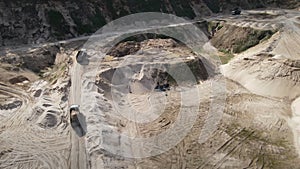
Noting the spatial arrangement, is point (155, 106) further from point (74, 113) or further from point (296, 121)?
point (296, 121)

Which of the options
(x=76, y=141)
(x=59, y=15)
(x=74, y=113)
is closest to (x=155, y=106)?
(x=74, y=113)

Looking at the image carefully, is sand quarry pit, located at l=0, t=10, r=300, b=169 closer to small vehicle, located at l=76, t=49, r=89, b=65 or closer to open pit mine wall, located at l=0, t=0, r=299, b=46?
small vehicle, located at l=76, t=49, r=89, b=65

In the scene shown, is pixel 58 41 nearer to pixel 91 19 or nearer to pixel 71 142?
pixel 91 19

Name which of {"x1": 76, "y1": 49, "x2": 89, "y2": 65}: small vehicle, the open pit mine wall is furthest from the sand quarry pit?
the open pit mine wall

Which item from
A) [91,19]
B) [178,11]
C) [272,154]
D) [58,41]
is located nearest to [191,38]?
[178,11]

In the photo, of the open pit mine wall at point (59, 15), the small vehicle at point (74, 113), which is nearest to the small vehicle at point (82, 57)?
the open pit mine wall at point (59, 15)

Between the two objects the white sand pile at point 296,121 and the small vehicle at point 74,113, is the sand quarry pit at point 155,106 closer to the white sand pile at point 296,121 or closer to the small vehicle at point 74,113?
the white sand pile at point 296,121
